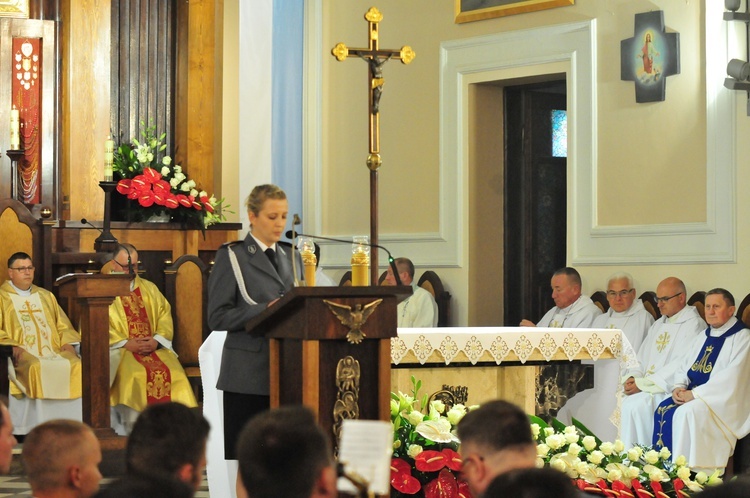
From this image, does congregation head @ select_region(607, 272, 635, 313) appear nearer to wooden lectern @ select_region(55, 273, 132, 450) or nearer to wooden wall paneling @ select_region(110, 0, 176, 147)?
wooden lectern @ select_region(55, 273, 132, 450)

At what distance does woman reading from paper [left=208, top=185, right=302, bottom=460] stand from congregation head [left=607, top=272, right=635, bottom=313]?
4355mm

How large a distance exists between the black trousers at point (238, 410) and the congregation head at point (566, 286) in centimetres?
447

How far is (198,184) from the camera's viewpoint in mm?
10914

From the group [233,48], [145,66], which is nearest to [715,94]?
[233,48]

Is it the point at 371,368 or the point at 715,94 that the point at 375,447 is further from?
the point at 715,94

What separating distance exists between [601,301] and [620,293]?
0.30 metres

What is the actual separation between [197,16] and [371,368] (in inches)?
294

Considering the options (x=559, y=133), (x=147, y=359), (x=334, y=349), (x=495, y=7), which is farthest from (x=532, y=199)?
(x=334, y=349)

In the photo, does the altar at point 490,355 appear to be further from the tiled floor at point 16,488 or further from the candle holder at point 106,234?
the candle holder at point 106,234

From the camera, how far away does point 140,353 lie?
29.4ft

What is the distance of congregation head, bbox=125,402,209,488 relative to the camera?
252 cm

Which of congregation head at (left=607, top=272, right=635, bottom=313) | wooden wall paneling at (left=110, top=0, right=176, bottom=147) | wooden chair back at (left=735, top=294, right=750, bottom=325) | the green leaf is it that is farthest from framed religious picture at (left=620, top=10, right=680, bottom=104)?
wooden wall paneling at (left=110, top=0, right=176, bottom=147)

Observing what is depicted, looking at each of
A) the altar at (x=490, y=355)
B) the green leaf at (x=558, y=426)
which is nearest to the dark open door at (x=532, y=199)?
the altar at (x=490, y=355)

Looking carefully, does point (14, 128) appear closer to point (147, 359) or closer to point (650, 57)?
point (147, 359)
